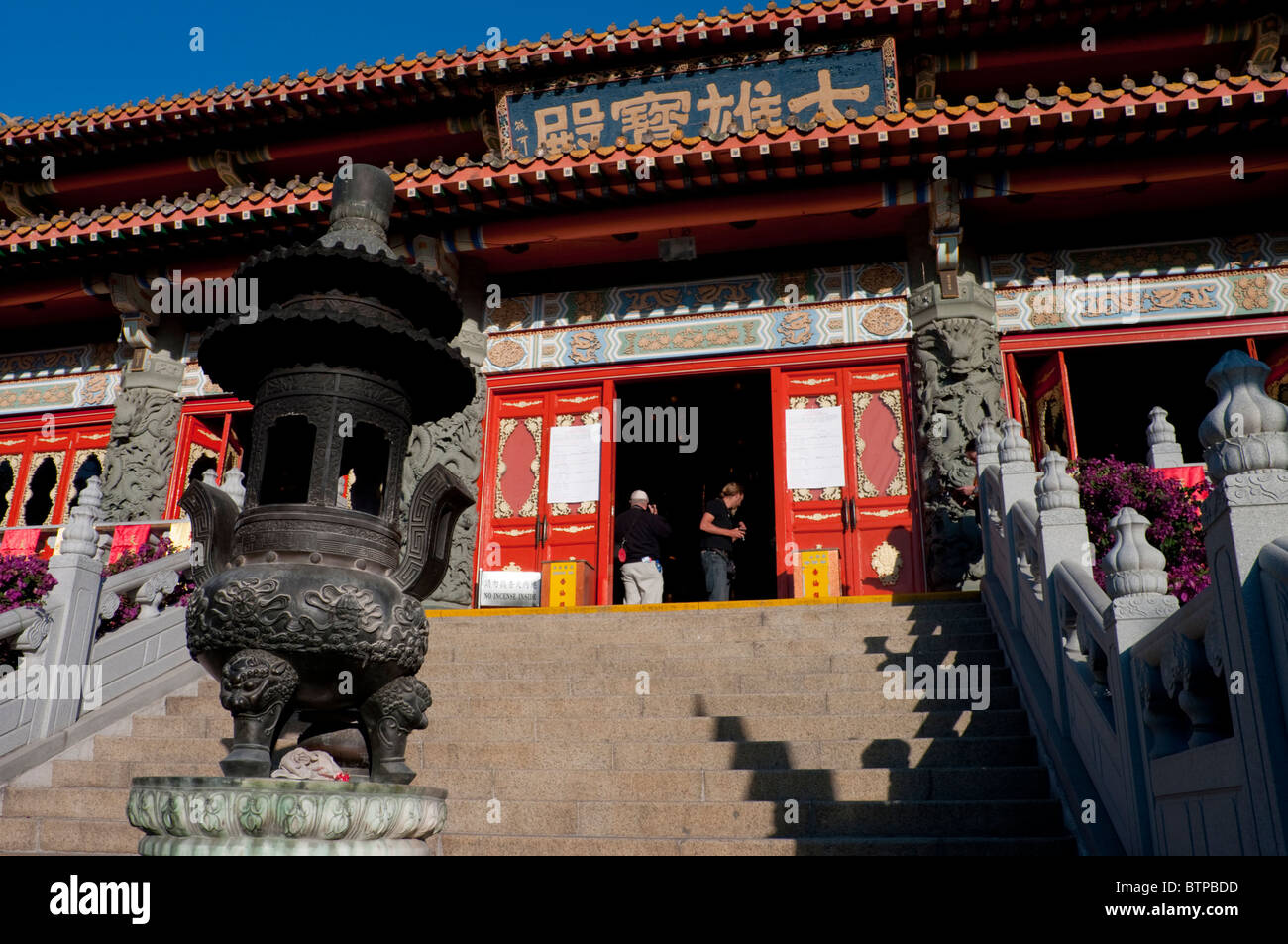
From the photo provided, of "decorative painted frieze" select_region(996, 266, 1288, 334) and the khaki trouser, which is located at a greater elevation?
"decorative painted frieze" select_region(996, 266, 1288, 334)

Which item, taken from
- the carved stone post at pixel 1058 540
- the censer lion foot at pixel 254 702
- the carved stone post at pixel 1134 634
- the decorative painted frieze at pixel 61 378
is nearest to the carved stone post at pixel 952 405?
the carved stone post at pixel 1058 540

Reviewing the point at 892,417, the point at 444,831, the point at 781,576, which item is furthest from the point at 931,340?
the point at 444,831

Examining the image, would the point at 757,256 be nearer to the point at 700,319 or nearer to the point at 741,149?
the point at 700,319

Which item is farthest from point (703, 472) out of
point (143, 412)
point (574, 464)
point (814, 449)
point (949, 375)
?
point (143, 412)

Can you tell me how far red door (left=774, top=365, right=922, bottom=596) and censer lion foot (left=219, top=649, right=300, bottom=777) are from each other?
6708mm

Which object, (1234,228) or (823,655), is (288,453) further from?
(1234,228)

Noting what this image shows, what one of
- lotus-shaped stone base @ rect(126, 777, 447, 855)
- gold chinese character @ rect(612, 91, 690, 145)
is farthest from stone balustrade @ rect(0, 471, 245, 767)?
gold chinese character @ rect(612, 91, 690, 145)

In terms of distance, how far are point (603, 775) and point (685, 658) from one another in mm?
1624

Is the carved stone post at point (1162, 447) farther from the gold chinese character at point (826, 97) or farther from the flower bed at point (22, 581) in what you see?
the flower bed at point (22, 581)

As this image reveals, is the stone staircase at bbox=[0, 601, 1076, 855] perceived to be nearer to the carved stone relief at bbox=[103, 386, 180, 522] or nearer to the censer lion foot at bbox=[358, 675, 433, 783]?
the censer lion foot at bbox=[358, 675, 433, 783]

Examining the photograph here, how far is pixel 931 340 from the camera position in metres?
9.41

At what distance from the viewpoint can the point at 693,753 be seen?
489 centimetres

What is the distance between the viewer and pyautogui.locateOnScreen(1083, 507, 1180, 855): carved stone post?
3.30 m

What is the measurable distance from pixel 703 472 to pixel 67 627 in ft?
37.5
